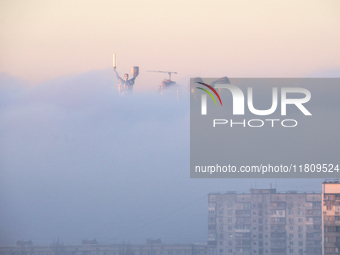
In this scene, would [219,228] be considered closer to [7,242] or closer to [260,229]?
[260,229]

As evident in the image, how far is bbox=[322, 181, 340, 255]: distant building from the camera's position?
4.16 metres

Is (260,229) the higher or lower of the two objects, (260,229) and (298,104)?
the lower

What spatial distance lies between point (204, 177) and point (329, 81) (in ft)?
5.27

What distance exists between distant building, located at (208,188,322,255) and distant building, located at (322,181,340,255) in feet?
0.20

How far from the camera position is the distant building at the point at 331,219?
4164 millimetres

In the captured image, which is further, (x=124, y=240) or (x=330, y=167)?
(x=124, y=240)

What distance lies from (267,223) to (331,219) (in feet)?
2.16

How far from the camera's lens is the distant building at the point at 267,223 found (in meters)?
4.22

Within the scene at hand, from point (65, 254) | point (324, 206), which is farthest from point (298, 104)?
point (65, 254)

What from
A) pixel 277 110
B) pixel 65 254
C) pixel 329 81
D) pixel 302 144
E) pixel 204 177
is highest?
pixel 329 81

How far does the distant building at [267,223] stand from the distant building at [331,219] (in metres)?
0.06

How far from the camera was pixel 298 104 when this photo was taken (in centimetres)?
413

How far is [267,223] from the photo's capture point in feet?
14.0

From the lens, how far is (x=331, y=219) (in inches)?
166
